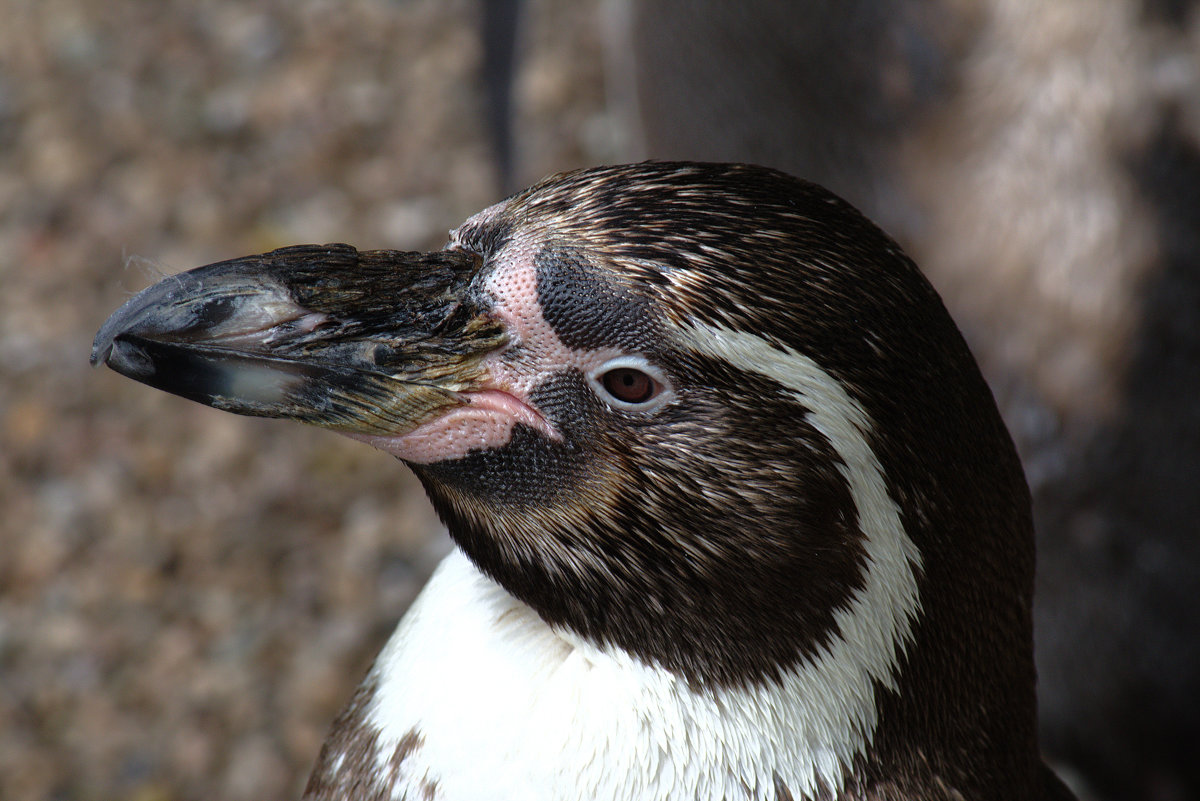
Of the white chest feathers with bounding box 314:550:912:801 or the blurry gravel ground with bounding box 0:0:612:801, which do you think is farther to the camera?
the blurry gravel ground with bounding box 0:0:612:801

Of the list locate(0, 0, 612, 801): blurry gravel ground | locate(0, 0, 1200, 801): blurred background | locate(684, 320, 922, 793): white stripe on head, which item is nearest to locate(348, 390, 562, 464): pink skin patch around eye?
locate(684, 320, 922, 793): white stripe on head

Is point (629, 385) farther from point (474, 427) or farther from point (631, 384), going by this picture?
point (474, 427)

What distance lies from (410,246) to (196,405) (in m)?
0.61

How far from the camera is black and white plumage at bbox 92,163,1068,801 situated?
0.91 m

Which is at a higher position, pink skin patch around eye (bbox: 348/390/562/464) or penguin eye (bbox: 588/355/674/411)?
penguin eye (bbox: 588/355/674/411)

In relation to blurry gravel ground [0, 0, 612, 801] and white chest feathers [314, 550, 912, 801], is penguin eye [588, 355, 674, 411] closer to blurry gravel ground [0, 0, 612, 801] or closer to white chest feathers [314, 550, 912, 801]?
white chest feathers [314, 550, 912, 801]

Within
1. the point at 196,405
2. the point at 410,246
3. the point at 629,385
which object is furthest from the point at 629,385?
the point at 410,246

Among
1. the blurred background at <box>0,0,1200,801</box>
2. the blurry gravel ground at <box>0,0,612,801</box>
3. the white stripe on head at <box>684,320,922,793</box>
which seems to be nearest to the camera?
the white stripe on head at <box>684,320,922,793</box>

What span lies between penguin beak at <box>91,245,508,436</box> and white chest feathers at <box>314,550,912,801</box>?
24 centimetres

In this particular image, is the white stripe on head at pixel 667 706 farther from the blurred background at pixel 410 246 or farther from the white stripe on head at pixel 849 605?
the blurred background at pixel 410 246

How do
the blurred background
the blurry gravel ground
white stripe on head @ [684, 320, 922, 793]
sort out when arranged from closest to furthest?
white stripe on head @ [684, 320, 922, 793]
the blurred background
the blurry gravel ground

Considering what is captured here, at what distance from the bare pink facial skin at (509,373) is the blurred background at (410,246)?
29cm

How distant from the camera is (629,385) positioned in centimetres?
93

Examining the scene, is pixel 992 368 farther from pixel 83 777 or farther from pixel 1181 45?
pixel 83 777
